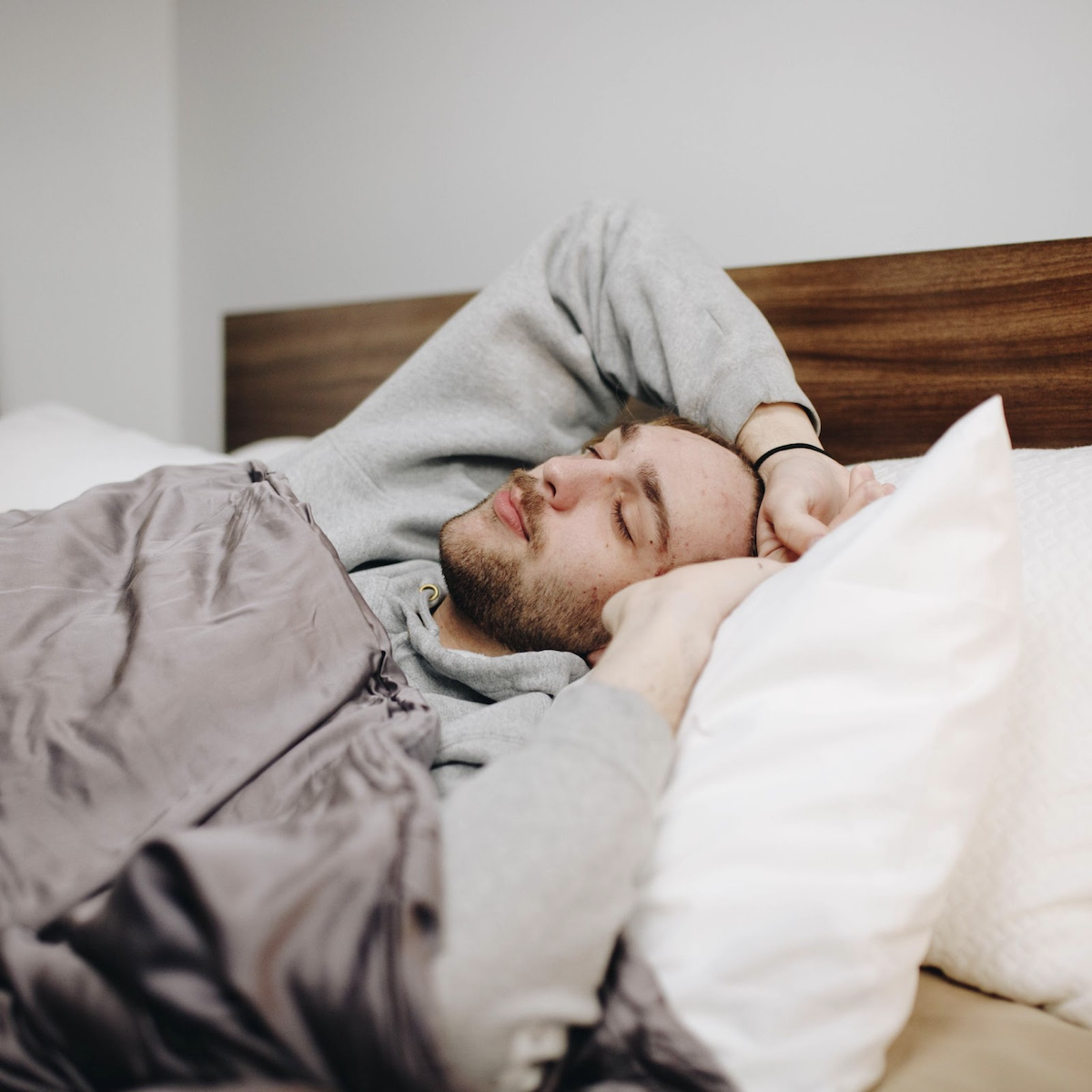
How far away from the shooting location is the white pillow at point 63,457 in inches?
43.3

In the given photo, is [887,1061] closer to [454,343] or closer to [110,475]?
[454,343]

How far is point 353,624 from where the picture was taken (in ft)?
2.55

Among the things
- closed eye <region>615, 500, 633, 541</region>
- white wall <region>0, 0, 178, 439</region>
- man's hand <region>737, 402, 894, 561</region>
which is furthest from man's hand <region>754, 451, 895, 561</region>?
white wall <region>0, 0, 178, 439</region>

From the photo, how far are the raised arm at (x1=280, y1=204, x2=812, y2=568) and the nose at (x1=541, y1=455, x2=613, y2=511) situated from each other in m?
0.21

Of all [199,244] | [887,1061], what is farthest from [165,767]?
[199,244]

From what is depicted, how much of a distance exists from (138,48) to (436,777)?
2.11m

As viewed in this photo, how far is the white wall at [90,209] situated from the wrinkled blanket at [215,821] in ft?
4.38

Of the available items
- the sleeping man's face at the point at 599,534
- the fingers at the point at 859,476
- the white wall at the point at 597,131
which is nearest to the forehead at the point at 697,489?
the sleeping man's face at the point at 599,534

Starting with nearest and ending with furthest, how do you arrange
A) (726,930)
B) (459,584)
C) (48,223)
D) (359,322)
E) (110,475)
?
1. (726,930)
2. (459,584)
3. (110,475)
4. (359,322)
5. (48,223)

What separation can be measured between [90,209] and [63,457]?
1.17m

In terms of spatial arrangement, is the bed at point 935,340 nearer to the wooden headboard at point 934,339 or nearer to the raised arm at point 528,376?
the wooden headboard at point 934,339

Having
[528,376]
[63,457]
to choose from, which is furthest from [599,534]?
[63,457]

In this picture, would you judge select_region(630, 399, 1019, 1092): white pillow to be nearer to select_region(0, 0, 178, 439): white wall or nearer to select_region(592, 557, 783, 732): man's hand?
select_region(592, 557, 783, 732): man's hand

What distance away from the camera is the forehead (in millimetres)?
888
